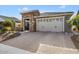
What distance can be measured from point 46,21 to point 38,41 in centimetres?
35

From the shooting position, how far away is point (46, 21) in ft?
9.80

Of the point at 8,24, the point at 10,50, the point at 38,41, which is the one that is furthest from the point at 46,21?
the point at 10,50

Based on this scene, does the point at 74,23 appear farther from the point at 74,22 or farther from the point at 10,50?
the point at 10,50

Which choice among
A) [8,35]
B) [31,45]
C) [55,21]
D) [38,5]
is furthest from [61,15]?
[8,35]

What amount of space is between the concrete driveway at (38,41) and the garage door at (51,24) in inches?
3.2

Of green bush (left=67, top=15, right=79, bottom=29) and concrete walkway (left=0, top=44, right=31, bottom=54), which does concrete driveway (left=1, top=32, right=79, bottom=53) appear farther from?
green bush (left=67, top=15, right=79, bottom=29)

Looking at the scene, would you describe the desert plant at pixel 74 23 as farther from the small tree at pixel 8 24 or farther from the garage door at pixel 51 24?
the small tree at pixel 8 24

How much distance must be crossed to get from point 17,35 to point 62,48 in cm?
76

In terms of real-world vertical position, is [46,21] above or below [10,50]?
above

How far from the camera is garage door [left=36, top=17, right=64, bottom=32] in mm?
2941

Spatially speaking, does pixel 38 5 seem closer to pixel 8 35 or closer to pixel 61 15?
pixel 61 15

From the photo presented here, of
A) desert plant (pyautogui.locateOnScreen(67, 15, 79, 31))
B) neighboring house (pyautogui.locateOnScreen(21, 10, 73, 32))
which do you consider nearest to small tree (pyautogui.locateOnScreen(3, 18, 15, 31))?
neighboring house (pyautogui.locateOnScreen(21, 10, 73, 32))

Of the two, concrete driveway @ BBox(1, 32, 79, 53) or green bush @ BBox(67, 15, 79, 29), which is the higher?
green bush @ BBox(67, 15, 79, 29)
